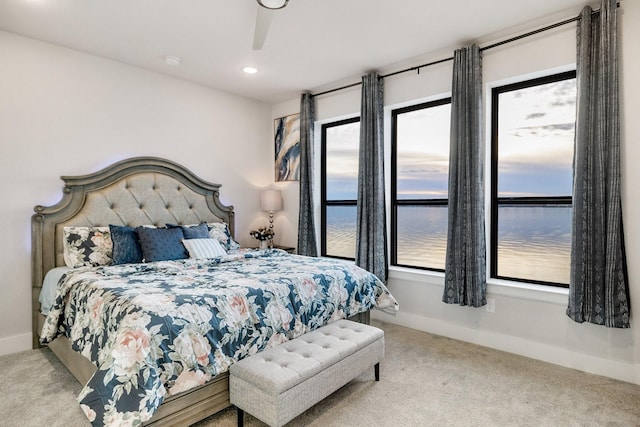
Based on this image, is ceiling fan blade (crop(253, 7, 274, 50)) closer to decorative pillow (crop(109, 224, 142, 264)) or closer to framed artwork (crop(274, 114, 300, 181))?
decorative pillow (crop(109, 224, 142, 264))

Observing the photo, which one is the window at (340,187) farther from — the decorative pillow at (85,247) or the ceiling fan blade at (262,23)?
the decorative pillow at (85,247)

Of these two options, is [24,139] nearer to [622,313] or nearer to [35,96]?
[35,96]

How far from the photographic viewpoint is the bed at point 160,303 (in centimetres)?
177

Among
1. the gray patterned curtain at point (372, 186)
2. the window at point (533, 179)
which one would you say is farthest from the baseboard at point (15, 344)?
the window at point (533, 179)

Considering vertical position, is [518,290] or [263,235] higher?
[263,235]

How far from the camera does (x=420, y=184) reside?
13.2 ft

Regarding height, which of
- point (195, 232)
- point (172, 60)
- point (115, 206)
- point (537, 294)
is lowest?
point (537, 294)

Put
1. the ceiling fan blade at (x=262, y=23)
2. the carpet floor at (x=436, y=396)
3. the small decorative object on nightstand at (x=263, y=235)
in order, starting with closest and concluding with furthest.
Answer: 1. the carpet floor at (x=436, y=396)
2. the ceiling fan blade at (x=262, y=23)
3. the small decorative object on nightstand at (x=263, y=235)

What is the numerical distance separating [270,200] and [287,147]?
76 centimetres

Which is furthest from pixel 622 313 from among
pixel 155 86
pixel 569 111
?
pixel 155 86

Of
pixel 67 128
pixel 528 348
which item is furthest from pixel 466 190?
pixel 67 128

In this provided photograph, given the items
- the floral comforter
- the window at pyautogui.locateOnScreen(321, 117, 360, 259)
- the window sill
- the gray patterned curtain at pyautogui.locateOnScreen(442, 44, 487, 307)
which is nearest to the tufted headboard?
the floral comforter

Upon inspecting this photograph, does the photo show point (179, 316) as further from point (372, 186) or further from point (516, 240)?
point (516, 240)

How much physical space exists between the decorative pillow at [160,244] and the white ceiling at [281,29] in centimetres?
167
